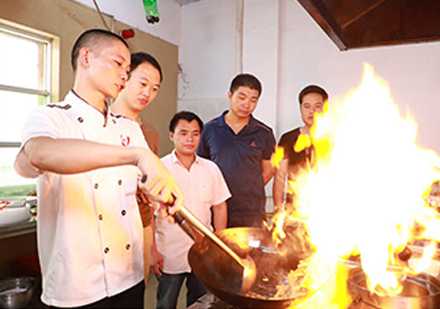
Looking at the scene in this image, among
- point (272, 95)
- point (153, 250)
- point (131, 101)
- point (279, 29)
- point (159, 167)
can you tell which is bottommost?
point (153, 250)

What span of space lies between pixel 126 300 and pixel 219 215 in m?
0.86

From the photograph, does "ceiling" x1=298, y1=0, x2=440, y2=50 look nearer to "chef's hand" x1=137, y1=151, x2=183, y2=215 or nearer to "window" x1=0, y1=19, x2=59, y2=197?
"chef's hand" x1=137, y1=151, x2=183, y2=215

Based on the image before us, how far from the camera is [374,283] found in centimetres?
93

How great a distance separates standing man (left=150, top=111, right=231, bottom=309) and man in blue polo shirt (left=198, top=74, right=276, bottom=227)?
230mm

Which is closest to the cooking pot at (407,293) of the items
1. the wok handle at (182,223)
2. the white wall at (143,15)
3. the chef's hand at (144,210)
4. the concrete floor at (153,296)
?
the wok handle at (182,223)

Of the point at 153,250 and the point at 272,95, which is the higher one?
the point at 272,95

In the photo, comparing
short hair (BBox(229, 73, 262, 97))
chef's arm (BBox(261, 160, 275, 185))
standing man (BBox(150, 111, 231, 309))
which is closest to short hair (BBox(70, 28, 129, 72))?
standing man (BBox(150, 111, 231, 309))

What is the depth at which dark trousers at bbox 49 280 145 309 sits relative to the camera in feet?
3.45

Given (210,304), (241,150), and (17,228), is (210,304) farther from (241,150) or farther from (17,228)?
(17,228)

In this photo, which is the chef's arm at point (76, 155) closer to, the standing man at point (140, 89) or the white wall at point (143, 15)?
the standing man at point (140, 89)

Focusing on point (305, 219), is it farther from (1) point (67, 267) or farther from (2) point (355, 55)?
(2) point (355, 55)

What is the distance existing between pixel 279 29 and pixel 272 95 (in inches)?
28.3

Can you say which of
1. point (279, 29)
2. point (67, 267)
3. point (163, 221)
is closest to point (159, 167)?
point (67, 267)

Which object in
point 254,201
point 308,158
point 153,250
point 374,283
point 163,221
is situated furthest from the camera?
point 308,158
